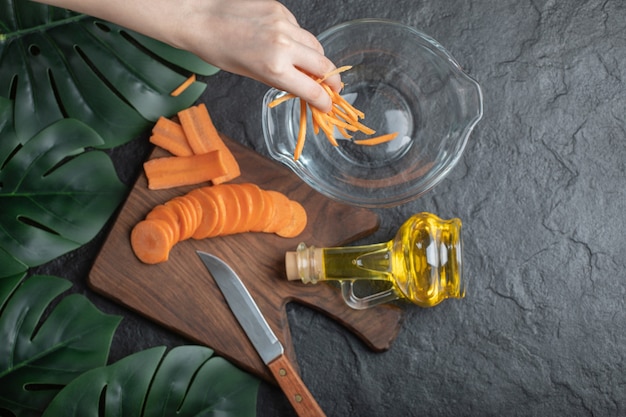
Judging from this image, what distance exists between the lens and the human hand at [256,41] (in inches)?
39.6

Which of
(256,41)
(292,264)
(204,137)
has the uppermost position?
(256,41)

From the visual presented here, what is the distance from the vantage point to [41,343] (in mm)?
1458

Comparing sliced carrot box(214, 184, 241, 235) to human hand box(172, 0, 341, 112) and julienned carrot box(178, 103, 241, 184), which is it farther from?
human hand box(172, 0, 341, 112)

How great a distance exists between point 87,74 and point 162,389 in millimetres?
673

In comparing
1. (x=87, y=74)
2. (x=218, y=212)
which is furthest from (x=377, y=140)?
(x=87, y=74)

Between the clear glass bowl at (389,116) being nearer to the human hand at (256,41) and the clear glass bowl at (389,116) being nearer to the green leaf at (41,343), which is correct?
the human hand at (256,41)

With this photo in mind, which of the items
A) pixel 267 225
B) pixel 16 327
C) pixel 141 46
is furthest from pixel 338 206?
pixel 16 327

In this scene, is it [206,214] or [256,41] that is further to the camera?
[206,214]

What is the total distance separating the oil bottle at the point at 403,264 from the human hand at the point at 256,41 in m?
0.43

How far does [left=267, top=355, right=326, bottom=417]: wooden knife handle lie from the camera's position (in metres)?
1.42

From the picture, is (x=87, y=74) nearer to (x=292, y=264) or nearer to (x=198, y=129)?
(x=198, y=129)

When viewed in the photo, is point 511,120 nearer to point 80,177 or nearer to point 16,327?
point 80,177

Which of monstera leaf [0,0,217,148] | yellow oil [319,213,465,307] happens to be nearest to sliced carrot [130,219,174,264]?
monstera leaf [0,0,217,148]

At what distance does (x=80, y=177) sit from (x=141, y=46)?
1.02ft
